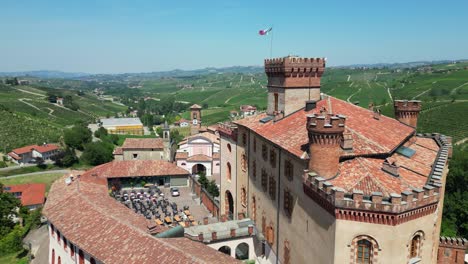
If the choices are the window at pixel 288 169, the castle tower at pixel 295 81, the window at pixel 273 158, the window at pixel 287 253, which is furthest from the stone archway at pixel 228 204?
the window at pixel 288 169

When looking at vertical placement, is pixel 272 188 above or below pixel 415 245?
below

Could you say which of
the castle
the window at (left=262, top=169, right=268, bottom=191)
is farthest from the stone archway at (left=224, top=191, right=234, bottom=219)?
the window at (left=262, top=169, right=268, bottom=191)

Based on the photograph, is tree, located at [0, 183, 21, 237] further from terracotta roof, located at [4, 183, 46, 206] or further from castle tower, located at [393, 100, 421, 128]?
castle tower, located at [393, 100, 421, 128]

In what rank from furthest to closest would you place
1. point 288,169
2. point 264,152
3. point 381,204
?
point 264,152
point 288,169
point 381,204

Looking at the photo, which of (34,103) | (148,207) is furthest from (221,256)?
(34,103)

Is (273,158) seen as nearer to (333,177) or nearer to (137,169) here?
(333,177)

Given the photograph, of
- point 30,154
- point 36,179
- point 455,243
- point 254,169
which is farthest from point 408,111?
point 30,154

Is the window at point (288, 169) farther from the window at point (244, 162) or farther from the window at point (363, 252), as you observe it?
the window at point (244, 162)
